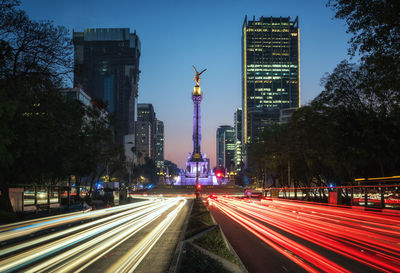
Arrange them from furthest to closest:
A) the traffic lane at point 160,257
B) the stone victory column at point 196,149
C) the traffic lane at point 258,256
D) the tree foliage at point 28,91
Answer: the stone victory column at point 196,149 < the tree foliage at point 28,91 < the traffic lane at point 258,256 < the traffic lane at point 160,257

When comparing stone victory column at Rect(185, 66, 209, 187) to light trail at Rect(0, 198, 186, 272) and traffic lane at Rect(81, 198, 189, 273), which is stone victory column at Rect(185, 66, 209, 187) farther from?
traffic lane at Rect(81, 198, 189, 273)

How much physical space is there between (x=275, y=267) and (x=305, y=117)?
35113 millimetres

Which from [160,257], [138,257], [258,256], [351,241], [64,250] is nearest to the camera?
[138,257]

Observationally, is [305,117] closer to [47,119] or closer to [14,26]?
[47,119]

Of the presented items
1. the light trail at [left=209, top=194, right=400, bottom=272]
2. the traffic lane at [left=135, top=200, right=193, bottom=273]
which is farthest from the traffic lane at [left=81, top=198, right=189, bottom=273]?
the light trail at [left=209, top=194, right=400, bottom=272]

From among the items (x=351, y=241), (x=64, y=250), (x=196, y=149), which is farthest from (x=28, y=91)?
(x=196, y=149)

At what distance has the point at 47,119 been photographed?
24969mm

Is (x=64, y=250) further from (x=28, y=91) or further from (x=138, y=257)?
(x=28, y=91)

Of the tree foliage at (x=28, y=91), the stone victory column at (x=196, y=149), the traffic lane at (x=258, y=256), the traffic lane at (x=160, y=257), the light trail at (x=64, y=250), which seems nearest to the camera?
the traffic lane at (x=160, y=257)

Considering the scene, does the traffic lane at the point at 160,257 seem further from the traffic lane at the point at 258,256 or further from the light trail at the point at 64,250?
the traffic lane at the point at 258,256

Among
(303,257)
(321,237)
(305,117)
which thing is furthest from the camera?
(305,117)

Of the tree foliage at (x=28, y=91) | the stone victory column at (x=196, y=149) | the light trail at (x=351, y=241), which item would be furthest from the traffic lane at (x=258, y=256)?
the stone victory column at (x=196, y=149)

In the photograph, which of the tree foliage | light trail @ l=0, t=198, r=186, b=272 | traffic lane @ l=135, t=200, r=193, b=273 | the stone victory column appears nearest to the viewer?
traffic lane @ l=135, t=200, r=193, b=273

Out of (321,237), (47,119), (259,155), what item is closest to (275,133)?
(259,155)
